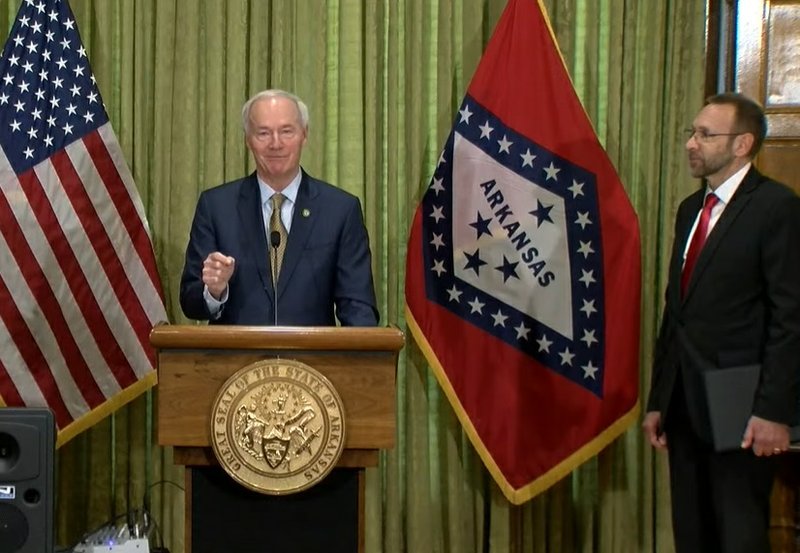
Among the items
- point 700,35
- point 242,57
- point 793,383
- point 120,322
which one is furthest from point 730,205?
point 120,322

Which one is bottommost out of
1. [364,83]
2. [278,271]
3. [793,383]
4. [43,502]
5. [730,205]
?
[43,502]

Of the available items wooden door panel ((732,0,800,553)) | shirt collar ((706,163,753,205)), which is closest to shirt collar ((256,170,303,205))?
shirt collar ((706,163,753,205))

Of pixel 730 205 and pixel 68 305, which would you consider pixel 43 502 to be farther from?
pixel 730 205

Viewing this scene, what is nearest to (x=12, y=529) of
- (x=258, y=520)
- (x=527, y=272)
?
(x=258, y=520)

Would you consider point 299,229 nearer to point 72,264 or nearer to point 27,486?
point 27,486

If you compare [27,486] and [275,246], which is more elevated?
[275,246]

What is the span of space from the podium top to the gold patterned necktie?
14.5 inches

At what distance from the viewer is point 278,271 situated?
2.31m

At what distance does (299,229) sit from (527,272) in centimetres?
110

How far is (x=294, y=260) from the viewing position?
7.59 feet

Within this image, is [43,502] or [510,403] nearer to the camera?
[43,502]

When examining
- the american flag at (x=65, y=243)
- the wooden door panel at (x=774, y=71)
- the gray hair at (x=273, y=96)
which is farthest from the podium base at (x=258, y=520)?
the wooden door panel at (x=774, y=71)

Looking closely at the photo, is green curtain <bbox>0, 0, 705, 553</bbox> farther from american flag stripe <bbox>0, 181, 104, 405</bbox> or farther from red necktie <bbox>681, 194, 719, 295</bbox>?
red necktie <bbox>681, 194, 719, 295</bbox>

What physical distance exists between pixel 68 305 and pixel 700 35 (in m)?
2.43
